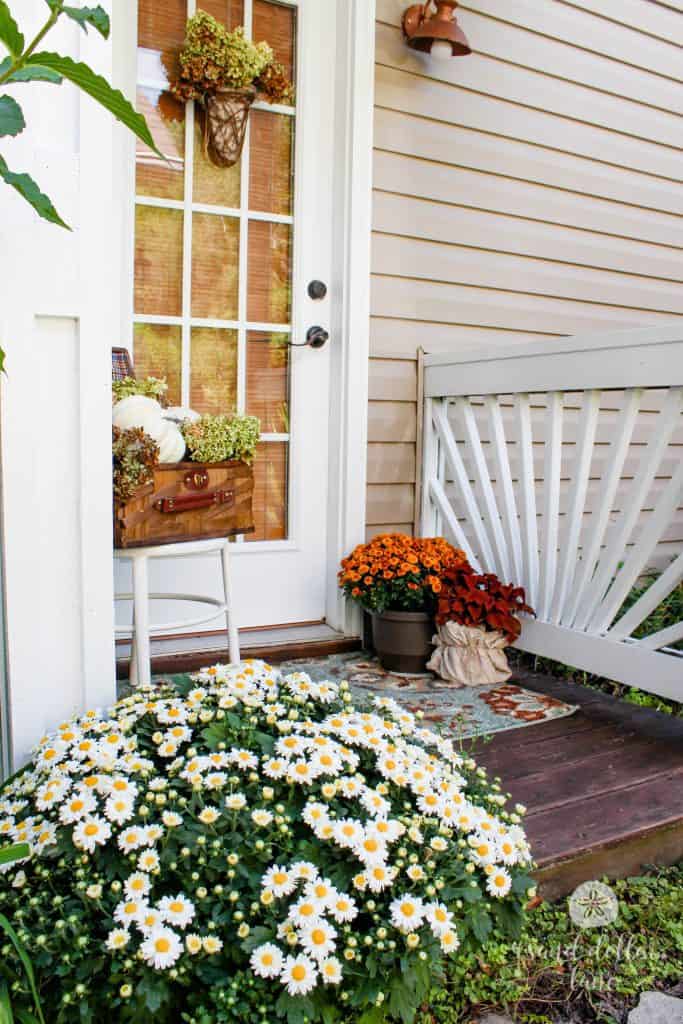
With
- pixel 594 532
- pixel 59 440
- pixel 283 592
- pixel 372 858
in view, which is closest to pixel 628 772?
pixel 594 532

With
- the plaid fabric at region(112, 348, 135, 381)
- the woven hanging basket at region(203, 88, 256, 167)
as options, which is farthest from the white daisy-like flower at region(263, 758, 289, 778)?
the woven hanging basket at region(203, 88, 256, 167)

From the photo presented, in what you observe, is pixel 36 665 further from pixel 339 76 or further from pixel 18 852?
pixel 339 76

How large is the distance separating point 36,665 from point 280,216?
6.18 ft

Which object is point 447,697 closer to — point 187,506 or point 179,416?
point 187,506

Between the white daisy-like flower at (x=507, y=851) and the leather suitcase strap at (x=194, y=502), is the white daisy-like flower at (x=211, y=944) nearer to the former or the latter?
the white daisy-like flower at (x=507, y=851)

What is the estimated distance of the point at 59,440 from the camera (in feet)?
5.15

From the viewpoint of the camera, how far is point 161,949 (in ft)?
3.70

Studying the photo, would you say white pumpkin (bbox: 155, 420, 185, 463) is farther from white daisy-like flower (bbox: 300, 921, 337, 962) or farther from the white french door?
white daisy-like flower (bbox: 300, 921, 337, 962)

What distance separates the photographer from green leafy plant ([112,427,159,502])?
2002mm

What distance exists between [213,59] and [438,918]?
2475mm

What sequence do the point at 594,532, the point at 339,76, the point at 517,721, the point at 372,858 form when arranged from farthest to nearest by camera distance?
the point at 339,76
the point at 594,532
the point at 517,721
the point at 372,858

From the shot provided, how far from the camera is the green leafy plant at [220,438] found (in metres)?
2.22

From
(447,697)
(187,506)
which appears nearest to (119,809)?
(187,506)

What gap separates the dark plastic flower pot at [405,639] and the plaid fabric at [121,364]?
1108mm
